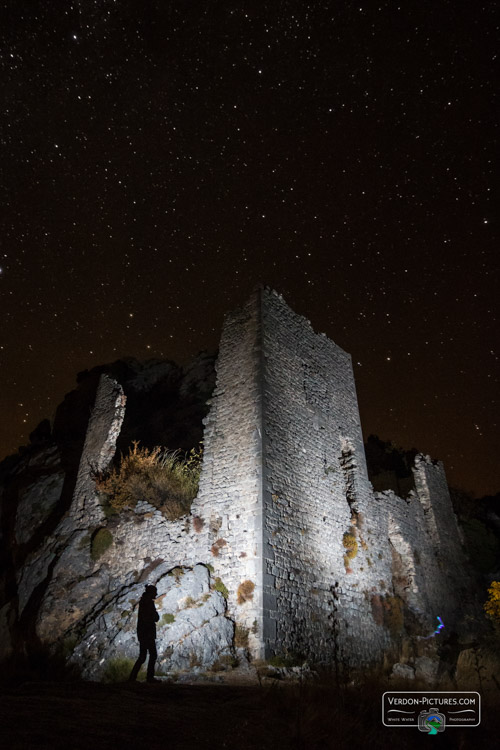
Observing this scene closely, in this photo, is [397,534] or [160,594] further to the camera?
[397,534]

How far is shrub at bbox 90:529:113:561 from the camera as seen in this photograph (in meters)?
11.2

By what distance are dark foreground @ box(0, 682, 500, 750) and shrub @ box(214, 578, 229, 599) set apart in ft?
9.59

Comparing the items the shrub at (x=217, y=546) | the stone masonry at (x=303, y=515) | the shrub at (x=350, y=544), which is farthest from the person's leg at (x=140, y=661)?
the shrub at (x=350, y=544)

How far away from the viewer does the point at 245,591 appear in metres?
9.23

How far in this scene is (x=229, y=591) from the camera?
9.47 metres

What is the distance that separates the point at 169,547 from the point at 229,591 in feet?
6.27

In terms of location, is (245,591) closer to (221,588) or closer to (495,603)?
(221,588)

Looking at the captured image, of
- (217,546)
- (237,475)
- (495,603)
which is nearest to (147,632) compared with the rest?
(217,546)

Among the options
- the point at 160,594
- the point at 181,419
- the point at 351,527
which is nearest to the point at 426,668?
the point at 351,527

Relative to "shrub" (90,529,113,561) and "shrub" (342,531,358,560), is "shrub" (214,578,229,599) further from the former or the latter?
"shrub" (342,531,358,560)

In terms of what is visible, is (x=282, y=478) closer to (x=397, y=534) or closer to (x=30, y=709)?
(x=397, y=534)

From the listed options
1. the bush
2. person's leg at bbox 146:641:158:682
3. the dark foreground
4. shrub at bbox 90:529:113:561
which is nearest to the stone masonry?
the bush

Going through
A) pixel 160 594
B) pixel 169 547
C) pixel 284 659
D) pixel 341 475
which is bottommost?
pixel 284 659

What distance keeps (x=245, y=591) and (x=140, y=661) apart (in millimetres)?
2248
